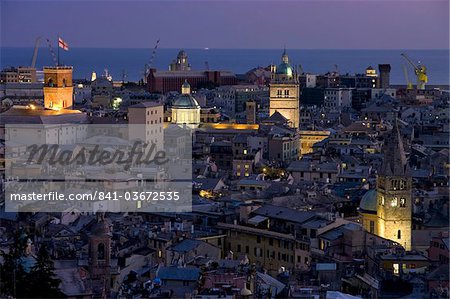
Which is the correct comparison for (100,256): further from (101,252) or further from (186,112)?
(186,112)

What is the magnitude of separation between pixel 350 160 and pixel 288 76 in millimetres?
13160

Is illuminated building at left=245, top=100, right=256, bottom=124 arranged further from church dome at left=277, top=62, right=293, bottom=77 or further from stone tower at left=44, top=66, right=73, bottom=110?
stone tower at left=44, top=66, right=73, bottom=110

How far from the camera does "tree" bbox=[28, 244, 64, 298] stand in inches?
489

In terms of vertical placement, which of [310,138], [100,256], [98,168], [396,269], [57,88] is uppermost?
[57,88]

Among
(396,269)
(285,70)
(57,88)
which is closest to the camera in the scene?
(396,269)

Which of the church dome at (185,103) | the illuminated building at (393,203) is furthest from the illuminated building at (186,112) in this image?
the illuminated building at (393,203)

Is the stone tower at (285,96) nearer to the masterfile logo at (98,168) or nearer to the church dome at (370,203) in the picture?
the masterfile logo at (98,168)

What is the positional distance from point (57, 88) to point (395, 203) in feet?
80.0

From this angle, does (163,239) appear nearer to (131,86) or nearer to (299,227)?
(299,227)

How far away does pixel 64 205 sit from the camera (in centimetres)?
2244

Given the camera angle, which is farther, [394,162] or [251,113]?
[251,113]

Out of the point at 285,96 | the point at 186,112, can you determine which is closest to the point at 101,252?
the point at 186,112

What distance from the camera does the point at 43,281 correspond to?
41.0 feet

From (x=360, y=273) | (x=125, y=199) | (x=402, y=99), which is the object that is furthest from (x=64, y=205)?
(x=402, y=99)
